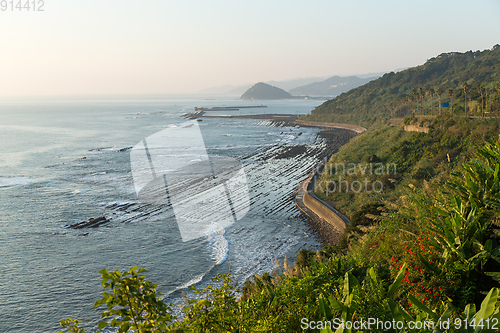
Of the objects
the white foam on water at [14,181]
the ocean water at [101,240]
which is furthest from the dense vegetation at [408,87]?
the white foam on water at [14,181]

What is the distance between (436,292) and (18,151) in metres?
94.5

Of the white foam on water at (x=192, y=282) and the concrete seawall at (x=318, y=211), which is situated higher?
the concrete seawall at (x=318, y=211)

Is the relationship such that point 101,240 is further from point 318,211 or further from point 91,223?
point 318,211

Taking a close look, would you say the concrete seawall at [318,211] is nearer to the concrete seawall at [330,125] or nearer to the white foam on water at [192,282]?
the white foam on water at [192,282]

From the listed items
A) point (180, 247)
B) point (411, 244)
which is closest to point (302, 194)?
point (180, 247)

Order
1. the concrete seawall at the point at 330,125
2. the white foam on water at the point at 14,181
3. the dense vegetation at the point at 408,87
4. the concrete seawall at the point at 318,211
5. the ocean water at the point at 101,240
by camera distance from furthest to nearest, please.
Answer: the concrete seawall at the point at 330,125 < the dense vegetation at the point at 408,87 < the white foam on water at the point at 14,181 < the concrete seawall at the point at 318,211 < the ocean water at the point at 101,240

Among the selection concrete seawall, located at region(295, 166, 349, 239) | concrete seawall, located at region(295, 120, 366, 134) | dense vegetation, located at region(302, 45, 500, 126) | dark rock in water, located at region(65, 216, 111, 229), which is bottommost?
dark rock in water, located at region(65, 216, 111, 229)

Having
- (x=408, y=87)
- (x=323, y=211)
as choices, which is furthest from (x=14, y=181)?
(x=408, y=87)

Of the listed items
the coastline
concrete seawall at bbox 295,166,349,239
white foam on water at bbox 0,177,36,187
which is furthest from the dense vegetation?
white foam on water at bbox 0,177,36,187

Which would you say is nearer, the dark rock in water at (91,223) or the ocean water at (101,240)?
the ocean water at (101,240)

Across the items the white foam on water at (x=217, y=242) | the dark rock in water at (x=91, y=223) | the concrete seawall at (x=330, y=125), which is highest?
the concrete seawall at (x=330, y=125)

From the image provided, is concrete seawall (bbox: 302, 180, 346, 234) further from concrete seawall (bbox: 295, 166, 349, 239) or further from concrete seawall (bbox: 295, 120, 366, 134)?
concrete seawall (bbox: 295, 120, 366, 134)

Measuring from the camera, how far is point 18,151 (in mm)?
79875

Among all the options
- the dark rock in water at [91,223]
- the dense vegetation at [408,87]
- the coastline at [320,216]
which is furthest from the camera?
the dense vegetation at [408,87]
